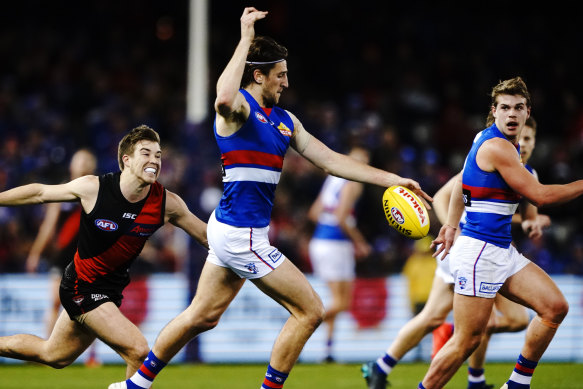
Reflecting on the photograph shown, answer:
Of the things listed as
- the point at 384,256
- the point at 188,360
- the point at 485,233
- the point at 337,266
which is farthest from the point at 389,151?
the point at 485,233

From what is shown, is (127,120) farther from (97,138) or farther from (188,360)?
(188,360)

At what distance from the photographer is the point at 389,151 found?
1523 centimetres

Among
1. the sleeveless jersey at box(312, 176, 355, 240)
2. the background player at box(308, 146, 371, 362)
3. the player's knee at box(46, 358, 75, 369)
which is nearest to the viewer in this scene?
the player's knee at box(46, 358, 75, 369)

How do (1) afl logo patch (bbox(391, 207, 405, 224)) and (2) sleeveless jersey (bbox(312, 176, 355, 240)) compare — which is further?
(2) sleeveless jersey (bbox(312, 176, 355, 240))

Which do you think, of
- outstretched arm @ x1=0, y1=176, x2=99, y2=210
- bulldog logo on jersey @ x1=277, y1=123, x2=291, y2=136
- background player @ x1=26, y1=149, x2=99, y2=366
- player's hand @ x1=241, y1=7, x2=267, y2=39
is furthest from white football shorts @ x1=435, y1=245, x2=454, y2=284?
background player @ x1=26, y1=149, x2=99, y2=366

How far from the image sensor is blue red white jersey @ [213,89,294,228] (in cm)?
617

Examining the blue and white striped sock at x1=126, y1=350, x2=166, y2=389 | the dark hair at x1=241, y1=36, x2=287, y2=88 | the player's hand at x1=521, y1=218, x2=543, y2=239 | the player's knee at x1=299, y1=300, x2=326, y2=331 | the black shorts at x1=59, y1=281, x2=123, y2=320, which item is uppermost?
the dark hair at x1=241, y1=36, x2=287, y2=88

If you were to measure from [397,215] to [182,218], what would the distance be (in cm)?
167

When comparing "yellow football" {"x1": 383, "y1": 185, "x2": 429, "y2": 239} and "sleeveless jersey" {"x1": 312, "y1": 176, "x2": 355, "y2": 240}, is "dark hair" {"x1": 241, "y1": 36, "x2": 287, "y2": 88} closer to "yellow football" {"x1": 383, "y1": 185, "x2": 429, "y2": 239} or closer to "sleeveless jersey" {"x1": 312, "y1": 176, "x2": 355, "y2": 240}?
"yellow football" {"x1": 383, "y1": 185, "x2": 429, "y2": 239}

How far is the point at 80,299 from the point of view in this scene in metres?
6.45

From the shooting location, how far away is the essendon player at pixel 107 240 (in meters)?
6.38

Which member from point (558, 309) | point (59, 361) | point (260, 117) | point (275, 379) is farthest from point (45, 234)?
point (558, 309)

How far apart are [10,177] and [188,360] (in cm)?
484

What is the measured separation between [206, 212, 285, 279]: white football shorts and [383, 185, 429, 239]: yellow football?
886 mm
